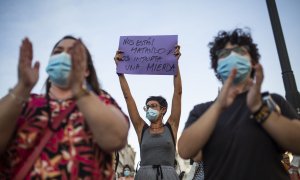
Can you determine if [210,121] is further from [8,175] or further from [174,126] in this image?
[174,126]

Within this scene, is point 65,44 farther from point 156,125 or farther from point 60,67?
point 156,125

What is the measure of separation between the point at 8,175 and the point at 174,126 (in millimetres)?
2848

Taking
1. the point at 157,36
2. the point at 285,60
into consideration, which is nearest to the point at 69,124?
the point at 157,36

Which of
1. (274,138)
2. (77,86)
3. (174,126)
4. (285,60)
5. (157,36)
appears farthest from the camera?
(157,36)

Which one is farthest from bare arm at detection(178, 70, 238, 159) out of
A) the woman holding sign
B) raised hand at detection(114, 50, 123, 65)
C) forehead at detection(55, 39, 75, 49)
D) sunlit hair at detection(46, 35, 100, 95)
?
raised hand at detection(114, 50, 123, 65)

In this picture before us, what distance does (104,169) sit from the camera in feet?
6.38

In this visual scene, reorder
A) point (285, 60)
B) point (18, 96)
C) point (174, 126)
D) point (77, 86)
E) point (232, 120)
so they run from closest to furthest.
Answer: point (77, 86), point (18, 96), point (232, 120), point (174, 126), point (285, 60)

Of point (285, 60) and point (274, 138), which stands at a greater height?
point (285, 60)

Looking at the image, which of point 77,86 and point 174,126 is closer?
point 77,86

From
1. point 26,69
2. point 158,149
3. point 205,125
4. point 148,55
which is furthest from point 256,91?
point 148,55

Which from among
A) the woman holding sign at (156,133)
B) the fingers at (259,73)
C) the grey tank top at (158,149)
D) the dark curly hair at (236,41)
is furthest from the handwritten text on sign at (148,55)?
the fingers at (259,73)

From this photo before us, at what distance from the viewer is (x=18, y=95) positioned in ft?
6.02

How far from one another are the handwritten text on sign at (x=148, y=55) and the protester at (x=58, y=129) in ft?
9.85

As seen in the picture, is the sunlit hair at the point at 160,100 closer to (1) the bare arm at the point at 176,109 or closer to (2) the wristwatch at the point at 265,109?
(1) the bare arm at the point at 176,109
